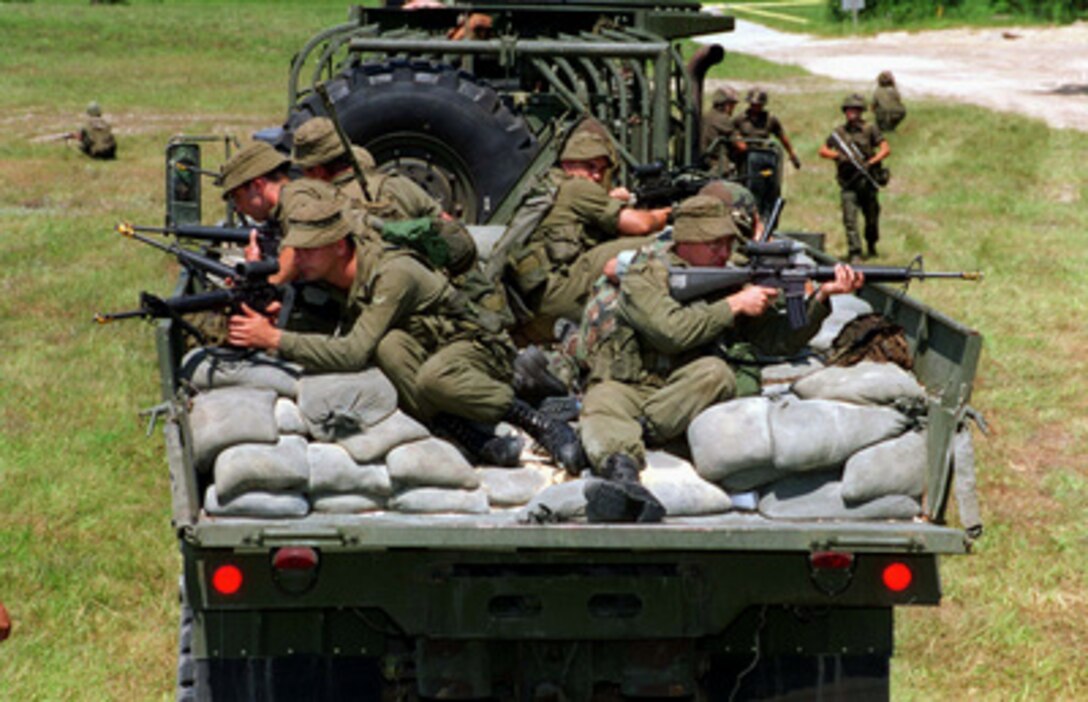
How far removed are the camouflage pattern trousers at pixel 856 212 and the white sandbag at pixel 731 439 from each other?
12343mm

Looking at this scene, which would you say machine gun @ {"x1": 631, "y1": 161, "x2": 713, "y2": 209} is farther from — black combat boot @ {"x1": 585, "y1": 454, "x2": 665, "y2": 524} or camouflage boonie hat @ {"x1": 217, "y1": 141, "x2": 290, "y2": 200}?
black combat boot @ {"x1": 585, "y1": 454, "x2": 665, "y2": 524}

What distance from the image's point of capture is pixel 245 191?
718 centimetres

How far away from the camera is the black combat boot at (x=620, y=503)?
5168mm

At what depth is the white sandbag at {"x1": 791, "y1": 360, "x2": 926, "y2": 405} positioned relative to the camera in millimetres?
5531

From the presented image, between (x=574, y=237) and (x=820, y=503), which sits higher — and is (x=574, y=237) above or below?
above

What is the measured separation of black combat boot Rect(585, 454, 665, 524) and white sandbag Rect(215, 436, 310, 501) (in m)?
0.83

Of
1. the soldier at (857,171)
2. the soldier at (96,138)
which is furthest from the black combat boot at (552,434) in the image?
the soldier at (96,138)

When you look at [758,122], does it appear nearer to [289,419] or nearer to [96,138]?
[96,138]

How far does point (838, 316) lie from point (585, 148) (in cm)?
130

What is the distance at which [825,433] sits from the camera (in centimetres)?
537

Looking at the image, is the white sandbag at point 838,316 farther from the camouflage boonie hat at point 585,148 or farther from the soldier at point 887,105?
the soldier at point 887,105

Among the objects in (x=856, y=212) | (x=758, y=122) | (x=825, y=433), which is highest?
(x=825, y=433)

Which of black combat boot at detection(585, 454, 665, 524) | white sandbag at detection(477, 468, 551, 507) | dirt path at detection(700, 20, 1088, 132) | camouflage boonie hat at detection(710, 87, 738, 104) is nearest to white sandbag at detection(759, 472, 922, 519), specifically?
black combat boot at detection(585, 454, 665, 524)

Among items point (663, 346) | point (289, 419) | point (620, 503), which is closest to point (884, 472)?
point (620, 503)
